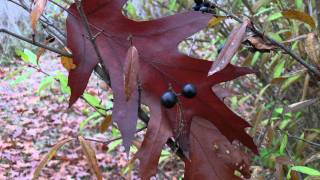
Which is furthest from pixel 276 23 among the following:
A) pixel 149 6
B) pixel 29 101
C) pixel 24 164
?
pixel 29 101

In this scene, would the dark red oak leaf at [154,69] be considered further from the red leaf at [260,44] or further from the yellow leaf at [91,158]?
the yellow leaf at [91,158]

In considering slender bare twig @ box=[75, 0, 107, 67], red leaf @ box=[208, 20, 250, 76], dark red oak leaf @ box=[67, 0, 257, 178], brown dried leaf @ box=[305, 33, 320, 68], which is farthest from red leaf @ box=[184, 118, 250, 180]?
brown dried leaf @ box=[305, 33, 320, 68]

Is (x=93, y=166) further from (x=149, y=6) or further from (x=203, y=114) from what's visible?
(x=149, y=6)

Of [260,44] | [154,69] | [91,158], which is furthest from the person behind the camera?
[91,158]

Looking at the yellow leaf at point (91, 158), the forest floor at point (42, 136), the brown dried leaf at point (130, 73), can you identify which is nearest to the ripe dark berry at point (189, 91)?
the brown dried leaf at point (130, 73)

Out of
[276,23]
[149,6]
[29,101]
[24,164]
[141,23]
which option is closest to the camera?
[141,23]

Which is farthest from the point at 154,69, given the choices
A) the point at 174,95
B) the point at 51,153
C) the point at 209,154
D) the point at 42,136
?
the point at 42,136

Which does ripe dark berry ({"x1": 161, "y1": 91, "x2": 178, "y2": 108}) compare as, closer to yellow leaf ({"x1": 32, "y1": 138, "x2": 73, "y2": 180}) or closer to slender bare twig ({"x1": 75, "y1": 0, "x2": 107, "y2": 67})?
slender bare twig ({"x1": 75, "y1": 0, "x2": 107, "y2": 67})

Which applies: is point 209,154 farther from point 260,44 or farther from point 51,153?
point 51,153

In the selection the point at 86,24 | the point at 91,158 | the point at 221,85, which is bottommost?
the point at 91,158
